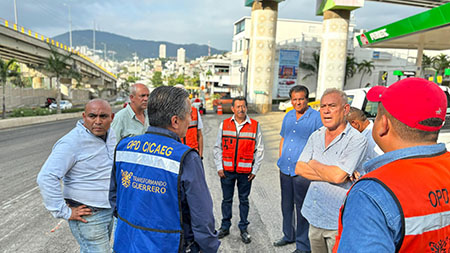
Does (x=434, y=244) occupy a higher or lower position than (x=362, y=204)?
lower

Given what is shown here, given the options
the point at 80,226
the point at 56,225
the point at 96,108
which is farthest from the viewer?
the point at 56,225

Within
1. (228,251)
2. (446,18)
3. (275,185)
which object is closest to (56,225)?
(228,251)

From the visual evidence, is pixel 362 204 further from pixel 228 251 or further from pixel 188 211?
pixel 228 251

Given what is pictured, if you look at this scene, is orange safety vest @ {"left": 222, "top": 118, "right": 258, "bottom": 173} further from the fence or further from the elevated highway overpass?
the fence

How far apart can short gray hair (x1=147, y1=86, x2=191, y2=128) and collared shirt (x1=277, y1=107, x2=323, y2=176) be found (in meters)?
2.44

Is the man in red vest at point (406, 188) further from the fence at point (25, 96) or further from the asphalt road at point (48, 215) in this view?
the fence at point (25, 96)

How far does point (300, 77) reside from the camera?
42562 millimetres

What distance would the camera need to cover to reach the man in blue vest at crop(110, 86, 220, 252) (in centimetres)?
186

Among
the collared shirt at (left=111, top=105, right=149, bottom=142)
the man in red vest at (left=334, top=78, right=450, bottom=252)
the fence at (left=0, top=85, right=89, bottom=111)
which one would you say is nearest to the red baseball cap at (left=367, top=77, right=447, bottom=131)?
the man in red vest at (left=334, top=78, right=450, bottom=252)

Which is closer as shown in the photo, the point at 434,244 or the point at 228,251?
the point at 434,244

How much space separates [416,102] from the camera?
125 centimetres

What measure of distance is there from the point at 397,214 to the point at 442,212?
23 cm

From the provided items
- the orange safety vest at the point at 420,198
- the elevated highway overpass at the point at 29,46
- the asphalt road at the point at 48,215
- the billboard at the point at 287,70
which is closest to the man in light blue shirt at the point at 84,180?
the asphalt road at the point at 48,215

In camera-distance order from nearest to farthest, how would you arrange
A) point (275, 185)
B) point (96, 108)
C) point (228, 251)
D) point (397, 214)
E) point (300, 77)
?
1. point (397, 214)
2. point (96, 108)
3. point (228, 251)
4. point (275, 185)
5. point (300, 77)
